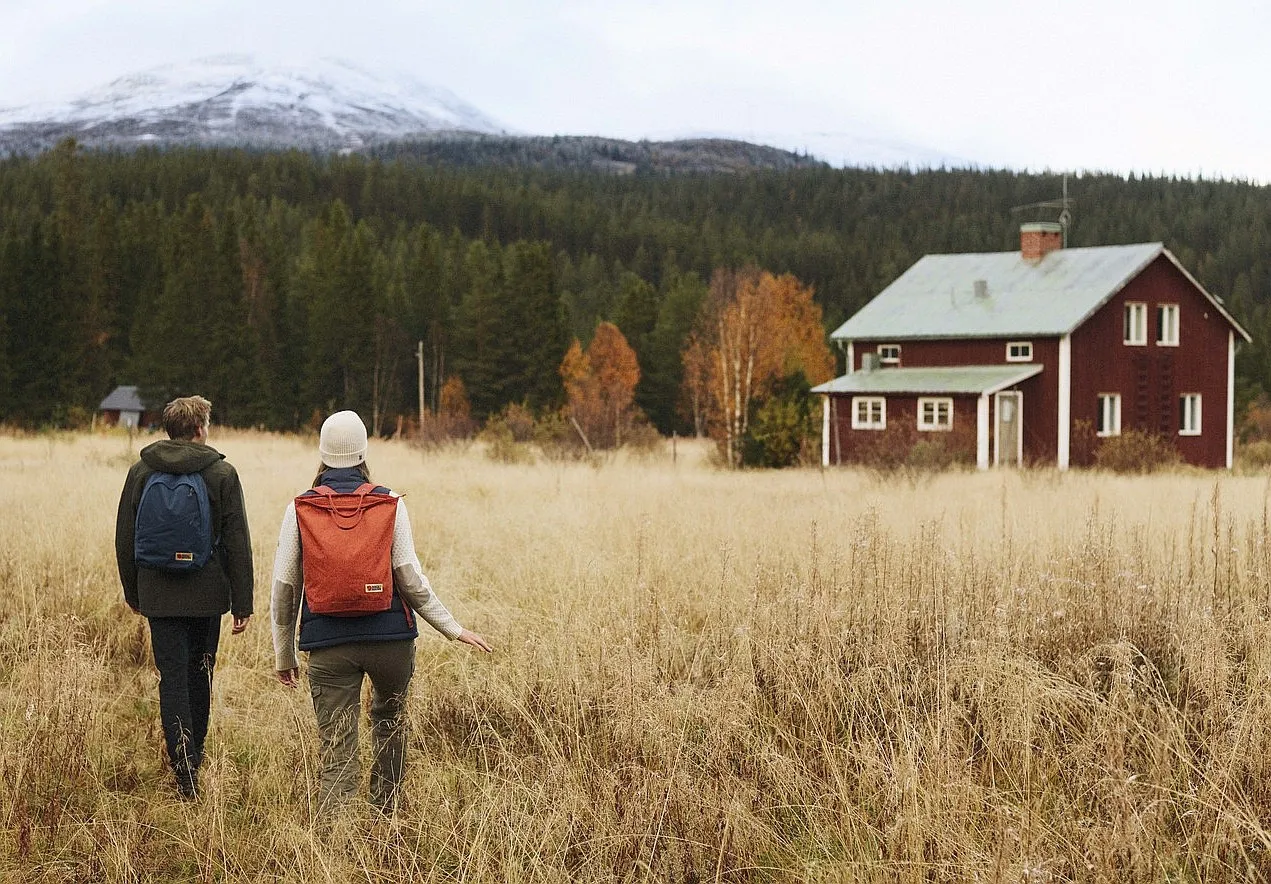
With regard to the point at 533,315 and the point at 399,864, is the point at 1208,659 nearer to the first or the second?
the point at 399,864

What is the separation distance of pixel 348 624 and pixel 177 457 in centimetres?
152

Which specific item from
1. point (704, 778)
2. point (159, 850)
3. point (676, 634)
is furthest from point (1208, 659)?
point (159, 850)

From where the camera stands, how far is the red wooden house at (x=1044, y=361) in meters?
33.3

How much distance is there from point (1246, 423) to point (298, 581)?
157 ft

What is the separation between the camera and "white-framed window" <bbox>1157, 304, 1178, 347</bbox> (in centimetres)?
3550

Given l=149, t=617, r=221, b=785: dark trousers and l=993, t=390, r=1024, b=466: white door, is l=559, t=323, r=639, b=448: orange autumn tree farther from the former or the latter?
l=149, t=617, r=221, b=785: dark trousers

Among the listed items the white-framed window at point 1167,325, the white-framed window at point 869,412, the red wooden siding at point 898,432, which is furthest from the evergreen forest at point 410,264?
the white-framed window at point 869,412

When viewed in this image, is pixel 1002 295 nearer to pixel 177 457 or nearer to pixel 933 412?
pixel 933 412

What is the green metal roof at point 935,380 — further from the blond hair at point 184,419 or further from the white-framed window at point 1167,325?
the blond hair at point 184,419

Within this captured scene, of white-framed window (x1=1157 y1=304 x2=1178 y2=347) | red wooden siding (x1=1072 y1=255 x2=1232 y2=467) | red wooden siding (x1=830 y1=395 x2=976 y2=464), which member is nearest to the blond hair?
red wooden siding (x1=830 y1=395 x2=976 y2=464)

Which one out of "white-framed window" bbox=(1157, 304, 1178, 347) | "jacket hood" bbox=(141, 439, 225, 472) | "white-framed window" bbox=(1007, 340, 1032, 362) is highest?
"white-framed window" bbox=(1157, 304, 1178, 347)

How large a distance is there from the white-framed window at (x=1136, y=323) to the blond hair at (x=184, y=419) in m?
32.8

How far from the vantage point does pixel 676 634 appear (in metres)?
7.23

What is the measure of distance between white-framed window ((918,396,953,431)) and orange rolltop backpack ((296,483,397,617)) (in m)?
30.2
